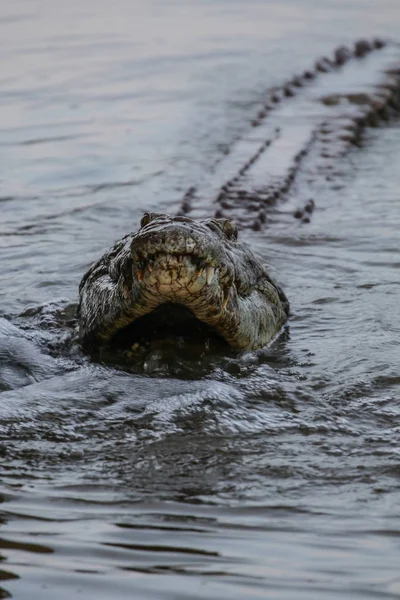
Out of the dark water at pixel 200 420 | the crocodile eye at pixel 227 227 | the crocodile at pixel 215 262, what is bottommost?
the dark water at pixel 200 420

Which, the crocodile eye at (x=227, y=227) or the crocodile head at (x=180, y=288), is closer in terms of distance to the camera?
the crocodile head at (x=180, y=288)

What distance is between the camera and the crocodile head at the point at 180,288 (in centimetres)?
428

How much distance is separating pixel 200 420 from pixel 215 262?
2.15 ft

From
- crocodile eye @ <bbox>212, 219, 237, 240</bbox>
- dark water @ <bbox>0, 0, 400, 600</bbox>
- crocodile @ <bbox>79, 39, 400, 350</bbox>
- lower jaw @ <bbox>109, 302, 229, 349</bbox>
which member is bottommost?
dark water @ <bbox>0, 0, 400, 600</bbox>

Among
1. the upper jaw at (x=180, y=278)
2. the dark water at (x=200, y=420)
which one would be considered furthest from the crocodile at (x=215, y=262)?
the dark water at (x=200, y=420)

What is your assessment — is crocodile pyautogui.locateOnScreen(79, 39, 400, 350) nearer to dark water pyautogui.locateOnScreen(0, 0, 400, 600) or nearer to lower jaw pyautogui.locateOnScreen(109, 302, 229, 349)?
lower jaw pyautogui.locateOnScreen(109, 302, 229, 349)

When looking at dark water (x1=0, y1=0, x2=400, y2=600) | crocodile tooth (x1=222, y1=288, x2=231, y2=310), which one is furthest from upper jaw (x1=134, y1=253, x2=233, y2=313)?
dark water (x1=0, y1=0, x2=400, y2=600)

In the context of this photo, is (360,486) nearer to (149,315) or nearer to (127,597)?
(127,597)

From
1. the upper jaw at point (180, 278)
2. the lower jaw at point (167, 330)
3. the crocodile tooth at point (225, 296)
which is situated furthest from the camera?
the lower jaw at point (167, 330)

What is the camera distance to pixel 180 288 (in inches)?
171

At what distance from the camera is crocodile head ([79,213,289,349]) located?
4277 millimetres

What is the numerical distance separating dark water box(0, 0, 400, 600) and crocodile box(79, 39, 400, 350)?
0.18 m

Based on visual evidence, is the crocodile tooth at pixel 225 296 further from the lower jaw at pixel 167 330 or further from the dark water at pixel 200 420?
the dark water at pixel 200 420

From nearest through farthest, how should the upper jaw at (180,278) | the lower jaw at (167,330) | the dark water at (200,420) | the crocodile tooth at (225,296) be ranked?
the dark water at (200,420)
the upper jaw at (180,278)
the crocodile tooth at (225,296)
the lower jaw at (167,330)
